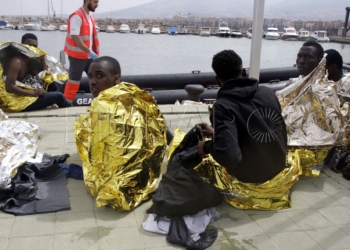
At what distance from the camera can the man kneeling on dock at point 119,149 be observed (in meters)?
2.62

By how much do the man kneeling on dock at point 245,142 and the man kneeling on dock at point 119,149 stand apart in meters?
0.46

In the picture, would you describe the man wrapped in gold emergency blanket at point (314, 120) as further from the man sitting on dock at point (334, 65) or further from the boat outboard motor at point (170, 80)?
the boat outboard motor at point (170, 80)

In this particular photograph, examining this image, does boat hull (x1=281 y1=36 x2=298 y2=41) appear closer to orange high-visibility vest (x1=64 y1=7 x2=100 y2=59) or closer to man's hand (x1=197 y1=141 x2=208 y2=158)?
orange high-visibility vest (x1=64 y1=7 x2=100 y2=59)

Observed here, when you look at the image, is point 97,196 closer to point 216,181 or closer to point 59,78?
point 216,181

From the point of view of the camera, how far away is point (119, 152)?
2.64 meters

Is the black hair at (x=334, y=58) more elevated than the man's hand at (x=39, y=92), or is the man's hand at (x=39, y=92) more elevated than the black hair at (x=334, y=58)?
the black hair at (x=334, y=58)

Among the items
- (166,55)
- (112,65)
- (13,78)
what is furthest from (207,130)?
(166,55)

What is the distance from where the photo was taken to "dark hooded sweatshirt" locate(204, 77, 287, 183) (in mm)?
2178

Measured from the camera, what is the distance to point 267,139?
239 centimetres

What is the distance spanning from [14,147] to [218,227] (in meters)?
1.76

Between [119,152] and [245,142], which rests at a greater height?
[245,142]

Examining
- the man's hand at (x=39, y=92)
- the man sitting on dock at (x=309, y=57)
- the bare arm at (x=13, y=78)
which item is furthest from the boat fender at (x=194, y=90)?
the man sitting on dock at (x=309, y=57)

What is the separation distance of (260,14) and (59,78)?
9.54 feet

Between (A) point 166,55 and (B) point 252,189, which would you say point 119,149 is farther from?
(A) point 166,55
